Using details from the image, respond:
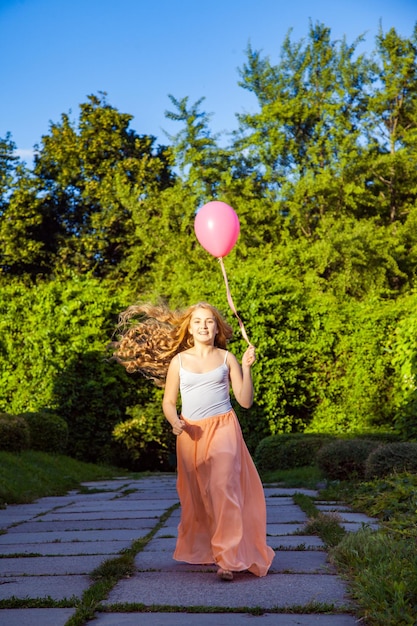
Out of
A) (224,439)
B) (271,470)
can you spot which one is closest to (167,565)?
(224,439)

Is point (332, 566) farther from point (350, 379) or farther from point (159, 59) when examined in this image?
point (159, 59)

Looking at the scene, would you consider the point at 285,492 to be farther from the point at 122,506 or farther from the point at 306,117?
the point at 306,117

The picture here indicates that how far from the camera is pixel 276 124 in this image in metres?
21.2

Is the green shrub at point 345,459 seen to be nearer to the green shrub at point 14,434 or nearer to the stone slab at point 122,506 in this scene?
the stone slab at point 122,506

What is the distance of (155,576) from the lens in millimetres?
4312

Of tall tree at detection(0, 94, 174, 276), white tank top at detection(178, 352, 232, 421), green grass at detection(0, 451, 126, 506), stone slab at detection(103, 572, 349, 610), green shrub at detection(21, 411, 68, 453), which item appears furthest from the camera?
tall tree at detection(0, 94, 174, 276)

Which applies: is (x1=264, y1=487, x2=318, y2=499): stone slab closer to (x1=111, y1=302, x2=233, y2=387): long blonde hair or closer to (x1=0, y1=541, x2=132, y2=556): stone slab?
(x1=0, y1=541, x2=132, y2=556): stone slab

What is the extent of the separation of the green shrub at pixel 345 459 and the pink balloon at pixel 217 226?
382 cm

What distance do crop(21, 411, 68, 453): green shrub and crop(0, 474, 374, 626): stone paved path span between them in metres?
4.84

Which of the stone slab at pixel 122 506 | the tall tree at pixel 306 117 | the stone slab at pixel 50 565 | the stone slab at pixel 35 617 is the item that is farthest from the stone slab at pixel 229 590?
the tall tree at pixel 306 117

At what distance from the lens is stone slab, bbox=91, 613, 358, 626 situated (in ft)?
10.9

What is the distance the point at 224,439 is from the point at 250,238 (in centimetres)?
1574

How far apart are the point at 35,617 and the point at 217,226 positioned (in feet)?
9.93

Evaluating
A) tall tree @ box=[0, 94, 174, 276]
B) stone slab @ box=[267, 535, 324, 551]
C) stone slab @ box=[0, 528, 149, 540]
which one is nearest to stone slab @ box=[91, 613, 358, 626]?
stone slab @ box=[267, 535, 324, 551]
